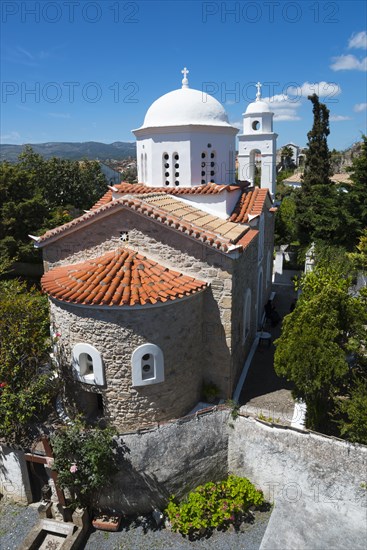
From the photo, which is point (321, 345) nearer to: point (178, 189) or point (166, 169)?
point (178, 189)

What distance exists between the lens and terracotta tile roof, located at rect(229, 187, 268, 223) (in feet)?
45.3

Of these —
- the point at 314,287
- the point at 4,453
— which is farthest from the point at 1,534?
the point at 314,287

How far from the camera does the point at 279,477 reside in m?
9.97

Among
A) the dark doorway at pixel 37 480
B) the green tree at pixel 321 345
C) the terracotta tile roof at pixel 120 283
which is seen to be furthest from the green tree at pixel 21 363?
the green tree at pixel 321 345

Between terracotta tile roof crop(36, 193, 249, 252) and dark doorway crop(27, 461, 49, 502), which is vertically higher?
terracotta tile roof crop(36, 193, 249, 252)

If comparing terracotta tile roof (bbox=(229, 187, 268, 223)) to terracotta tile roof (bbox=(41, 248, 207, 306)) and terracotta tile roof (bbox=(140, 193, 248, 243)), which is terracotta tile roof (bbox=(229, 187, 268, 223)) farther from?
terracotta tile roof (bbox=(41, 248, 207, 306))

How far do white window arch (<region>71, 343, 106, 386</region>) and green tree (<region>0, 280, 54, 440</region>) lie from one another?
91 centimetres

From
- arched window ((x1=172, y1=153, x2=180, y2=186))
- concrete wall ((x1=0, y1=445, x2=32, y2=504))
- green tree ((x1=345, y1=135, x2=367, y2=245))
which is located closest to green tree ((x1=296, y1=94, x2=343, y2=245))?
green tree ((x1=345, y1=135, x2=367, y2=245))

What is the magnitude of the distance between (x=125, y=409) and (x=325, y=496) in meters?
5.53

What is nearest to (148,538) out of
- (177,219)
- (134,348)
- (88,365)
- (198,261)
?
(88,365)

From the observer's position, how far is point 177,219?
10.8m

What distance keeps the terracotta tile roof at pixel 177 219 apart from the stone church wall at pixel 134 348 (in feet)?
5.90

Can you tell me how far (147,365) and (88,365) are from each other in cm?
174

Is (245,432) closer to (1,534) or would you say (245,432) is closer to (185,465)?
(185,465)
